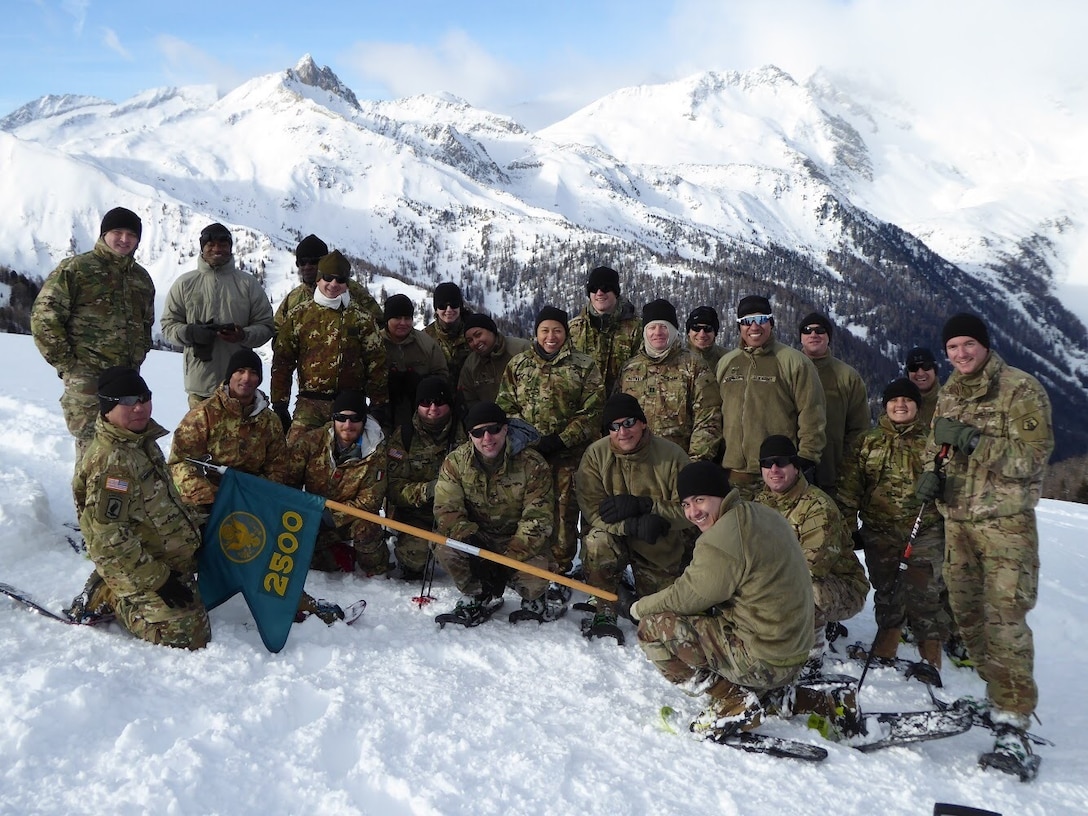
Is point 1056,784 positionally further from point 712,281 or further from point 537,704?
point 712,281

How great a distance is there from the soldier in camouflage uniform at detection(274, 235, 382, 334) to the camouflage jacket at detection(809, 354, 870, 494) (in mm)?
4071

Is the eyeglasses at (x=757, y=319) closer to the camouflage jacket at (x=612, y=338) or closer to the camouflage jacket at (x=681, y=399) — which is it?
the camouflage jacket at (x=681, y=399)

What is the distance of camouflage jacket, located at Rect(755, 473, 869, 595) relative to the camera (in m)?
5.10

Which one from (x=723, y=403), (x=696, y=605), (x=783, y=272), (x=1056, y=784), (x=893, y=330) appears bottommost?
(x=1056, y=784)

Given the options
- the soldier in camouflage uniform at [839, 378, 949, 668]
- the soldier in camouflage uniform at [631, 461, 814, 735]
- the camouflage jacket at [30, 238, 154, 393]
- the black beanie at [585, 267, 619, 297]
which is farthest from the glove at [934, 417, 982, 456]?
the camouflage jacket at [30, 238, 154, 393]

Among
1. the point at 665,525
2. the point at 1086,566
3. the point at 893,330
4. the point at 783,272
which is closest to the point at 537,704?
the point at 665,525

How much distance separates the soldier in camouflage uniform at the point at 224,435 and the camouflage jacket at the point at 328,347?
2.47 ft

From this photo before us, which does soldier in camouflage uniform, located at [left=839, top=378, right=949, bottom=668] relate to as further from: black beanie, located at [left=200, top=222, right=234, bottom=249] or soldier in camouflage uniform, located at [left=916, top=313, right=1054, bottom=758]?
black beanie, located at [left=200, top=222, right=234, bottom=249]

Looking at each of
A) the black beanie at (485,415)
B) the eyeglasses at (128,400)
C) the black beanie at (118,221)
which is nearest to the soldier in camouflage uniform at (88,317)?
the black beanie at (118,221)

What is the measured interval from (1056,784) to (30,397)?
1329 centimetres

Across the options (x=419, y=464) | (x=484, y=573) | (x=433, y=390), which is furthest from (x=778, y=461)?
(x=419, y=464)

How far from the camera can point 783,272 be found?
192875 millimetres

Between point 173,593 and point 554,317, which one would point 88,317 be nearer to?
point 173,593

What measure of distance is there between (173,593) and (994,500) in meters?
5.01
